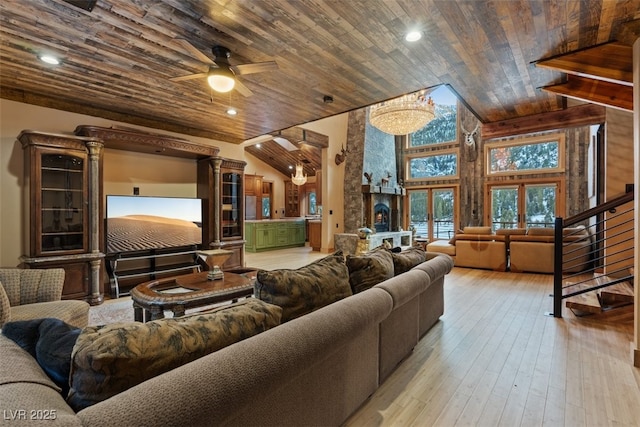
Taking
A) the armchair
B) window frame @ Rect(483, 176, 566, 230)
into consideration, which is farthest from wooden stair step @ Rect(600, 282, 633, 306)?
window frame @ Rect(483, 176, 566, 230)

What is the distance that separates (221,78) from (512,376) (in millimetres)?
3391

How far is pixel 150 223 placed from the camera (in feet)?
15.5

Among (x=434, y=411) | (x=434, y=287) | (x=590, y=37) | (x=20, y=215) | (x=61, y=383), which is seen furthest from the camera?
(x=20, y=215)

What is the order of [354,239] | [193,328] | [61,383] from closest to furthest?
1. [61,383]
2. [193,328]
3. [354,239]

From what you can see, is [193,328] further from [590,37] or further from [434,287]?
[590,37]

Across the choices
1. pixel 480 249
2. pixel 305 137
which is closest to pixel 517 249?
pixel 480 249

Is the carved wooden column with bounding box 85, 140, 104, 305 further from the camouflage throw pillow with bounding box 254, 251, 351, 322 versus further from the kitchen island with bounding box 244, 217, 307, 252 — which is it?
the kitchen island with bounding box 244, 217, 307, 252

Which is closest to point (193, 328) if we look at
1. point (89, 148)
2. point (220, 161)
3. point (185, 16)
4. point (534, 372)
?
point (185, 16)

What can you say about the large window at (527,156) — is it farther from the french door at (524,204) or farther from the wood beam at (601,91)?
the wood beam at (601,91)

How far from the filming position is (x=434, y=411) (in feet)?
5.96

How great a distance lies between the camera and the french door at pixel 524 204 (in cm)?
809

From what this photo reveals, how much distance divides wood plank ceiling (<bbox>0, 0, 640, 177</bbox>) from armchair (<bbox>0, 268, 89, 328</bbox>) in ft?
6.57

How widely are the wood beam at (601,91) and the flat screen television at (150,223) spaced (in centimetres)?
541

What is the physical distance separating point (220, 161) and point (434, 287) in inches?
159
